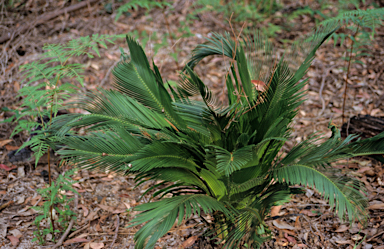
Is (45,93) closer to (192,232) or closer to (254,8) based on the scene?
(192,232)

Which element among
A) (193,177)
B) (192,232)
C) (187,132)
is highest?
(187,132)

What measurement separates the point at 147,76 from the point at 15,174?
1621 mm

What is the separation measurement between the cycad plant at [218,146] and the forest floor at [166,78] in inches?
10.8

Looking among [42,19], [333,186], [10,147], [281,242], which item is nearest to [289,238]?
[281,242]

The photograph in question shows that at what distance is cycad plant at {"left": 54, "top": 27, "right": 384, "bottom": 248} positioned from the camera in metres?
1.64

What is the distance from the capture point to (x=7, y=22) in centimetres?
448

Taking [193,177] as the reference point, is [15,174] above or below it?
below

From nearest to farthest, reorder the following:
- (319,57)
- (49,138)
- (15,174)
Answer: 1. (49,138)
2. (15,174)
3. (319,57)

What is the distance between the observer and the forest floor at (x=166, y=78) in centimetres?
229

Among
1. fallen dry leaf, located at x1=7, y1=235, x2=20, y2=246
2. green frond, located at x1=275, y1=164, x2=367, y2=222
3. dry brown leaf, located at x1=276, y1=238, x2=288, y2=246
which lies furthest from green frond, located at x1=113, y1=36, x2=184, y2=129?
fallen dry leaf, located at x1=7, y1=235, x2=20, y2=246

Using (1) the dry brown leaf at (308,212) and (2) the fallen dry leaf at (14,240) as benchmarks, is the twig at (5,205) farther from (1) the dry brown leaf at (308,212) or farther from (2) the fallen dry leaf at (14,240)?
(1) the dry brown leaf at (308,212)

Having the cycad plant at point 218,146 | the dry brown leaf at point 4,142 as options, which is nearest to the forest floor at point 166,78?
the dry brown leaf at point 4,142

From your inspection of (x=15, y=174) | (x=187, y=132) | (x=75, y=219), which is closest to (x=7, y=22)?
(x=15, y=174)

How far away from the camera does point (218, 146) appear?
175 cm
